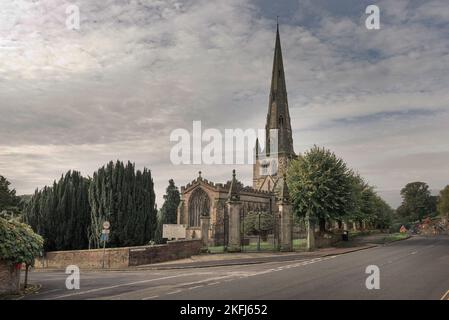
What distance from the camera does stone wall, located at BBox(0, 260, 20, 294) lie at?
12539mm

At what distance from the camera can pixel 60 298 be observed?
11766 mm

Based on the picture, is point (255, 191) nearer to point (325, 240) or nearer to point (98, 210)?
point (325, 240)

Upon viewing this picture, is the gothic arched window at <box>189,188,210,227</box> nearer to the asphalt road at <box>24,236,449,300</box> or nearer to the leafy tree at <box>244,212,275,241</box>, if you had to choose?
the leafy tree at <box>244,212,275,241</box>

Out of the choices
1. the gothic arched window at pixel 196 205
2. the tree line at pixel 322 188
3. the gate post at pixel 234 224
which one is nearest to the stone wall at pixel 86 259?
the gate post at pixel 234 224

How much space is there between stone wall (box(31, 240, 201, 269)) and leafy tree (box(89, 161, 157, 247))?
123 inches

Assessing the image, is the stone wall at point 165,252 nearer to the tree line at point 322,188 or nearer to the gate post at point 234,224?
the gate post at point 234,224

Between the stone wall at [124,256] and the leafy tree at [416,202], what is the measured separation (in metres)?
104

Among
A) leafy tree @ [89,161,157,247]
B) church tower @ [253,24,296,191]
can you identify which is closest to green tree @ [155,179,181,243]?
church tower @ [253,24,296,191]

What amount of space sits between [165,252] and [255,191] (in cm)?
4181

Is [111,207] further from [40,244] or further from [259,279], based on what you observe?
[259,279]

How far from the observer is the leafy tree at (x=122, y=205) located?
2986 cm

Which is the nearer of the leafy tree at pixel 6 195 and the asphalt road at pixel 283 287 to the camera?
the asphalt road at pixel 283 287

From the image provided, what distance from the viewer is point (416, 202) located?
375 feet
